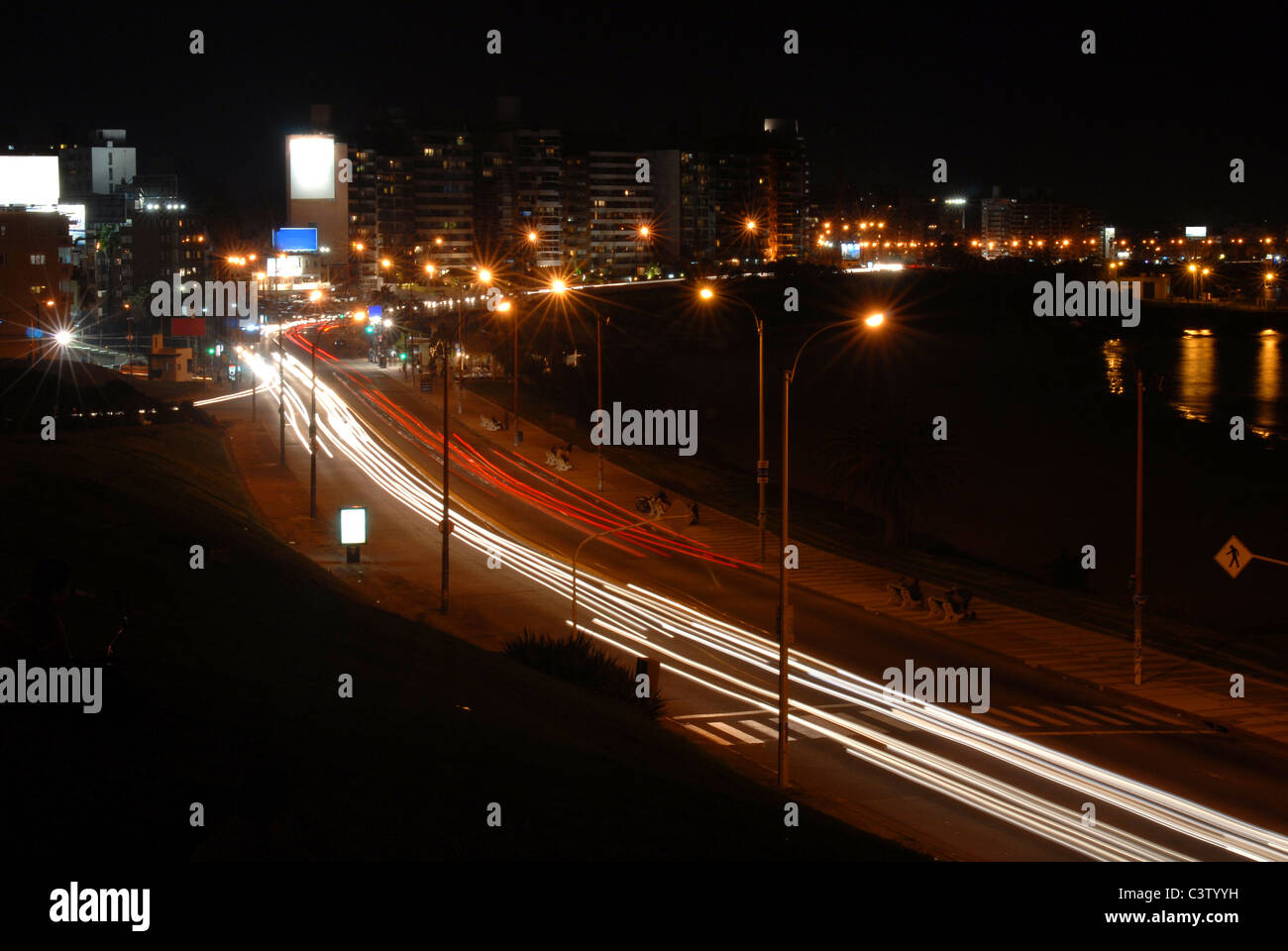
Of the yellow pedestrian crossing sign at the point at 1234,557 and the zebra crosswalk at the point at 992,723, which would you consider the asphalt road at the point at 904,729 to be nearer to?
the zebra crosswalk at the point at 992,723

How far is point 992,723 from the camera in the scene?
18.6 m

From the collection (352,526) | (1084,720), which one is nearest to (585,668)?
(1084,720)

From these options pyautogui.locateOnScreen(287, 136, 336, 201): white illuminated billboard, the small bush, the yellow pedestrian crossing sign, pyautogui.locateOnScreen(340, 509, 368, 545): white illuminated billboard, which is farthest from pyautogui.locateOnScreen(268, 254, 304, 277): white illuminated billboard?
the yellow pedestrian crossing sign

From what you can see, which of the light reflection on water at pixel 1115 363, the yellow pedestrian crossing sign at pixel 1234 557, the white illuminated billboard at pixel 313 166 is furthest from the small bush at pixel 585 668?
the white illuminated billboard at pixel 313 166

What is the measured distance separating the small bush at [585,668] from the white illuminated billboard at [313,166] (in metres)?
170

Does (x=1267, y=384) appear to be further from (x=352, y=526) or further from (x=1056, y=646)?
(x=352, y=526)

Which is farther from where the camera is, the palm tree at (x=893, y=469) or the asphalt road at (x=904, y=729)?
the palm tree at (x=893, y=469)

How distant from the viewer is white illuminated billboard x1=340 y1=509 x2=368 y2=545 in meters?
30.6

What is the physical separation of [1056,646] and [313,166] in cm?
17340

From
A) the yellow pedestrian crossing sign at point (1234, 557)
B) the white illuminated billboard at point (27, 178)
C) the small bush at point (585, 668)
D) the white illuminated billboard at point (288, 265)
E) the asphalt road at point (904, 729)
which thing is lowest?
the asphalt road at point (904, 729)

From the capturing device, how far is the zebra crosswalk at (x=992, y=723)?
709 inches

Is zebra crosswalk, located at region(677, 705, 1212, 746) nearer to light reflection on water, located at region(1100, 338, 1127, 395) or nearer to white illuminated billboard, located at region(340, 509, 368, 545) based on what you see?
white illuminated billboard, located at region(340, 509, 368, 545)

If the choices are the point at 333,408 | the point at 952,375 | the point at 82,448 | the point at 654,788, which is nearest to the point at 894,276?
the point at 952,375

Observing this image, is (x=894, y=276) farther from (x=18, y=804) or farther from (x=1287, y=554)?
(x=18, y=804)
